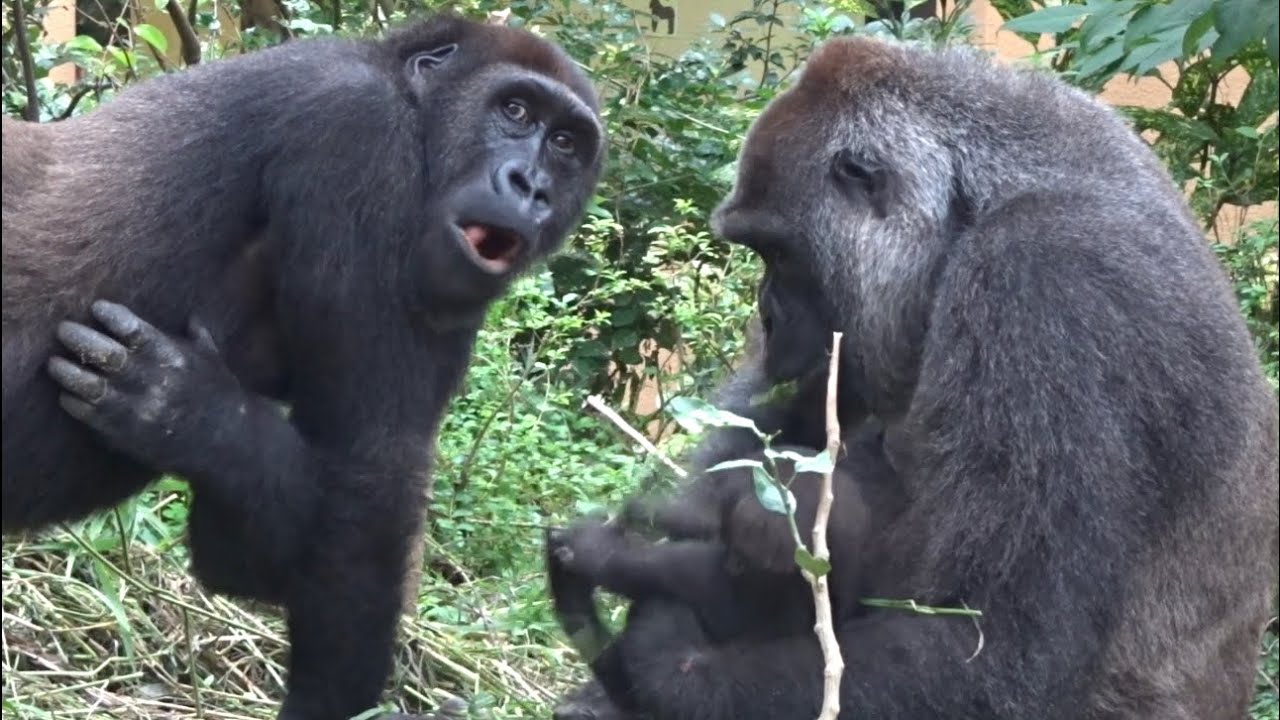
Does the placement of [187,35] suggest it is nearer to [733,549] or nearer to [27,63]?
A: [27,63]

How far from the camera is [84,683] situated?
13.5 feet

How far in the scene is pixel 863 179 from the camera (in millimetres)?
3641

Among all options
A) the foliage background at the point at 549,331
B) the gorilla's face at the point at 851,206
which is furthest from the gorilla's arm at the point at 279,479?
the gorilla's face at the point at 851,206

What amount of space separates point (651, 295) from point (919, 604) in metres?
3.25

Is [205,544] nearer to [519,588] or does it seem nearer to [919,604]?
[519,588]

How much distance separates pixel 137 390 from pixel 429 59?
1.05 meters

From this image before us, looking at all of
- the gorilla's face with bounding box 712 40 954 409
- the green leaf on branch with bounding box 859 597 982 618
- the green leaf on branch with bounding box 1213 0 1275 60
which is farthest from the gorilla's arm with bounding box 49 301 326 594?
the green leaf on branch with bounding box 1213 0 1275 60

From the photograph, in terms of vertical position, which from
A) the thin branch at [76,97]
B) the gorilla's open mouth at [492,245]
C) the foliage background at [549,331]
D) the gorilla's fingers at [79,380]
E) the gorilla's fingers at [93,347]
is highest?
the gorilla's open mouth at [492,245]

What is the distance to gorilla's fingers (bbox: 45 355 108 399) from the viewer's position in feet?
11.5

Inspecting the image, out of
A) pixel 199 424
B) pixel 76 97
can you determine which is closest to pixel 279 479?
pixel 199 424

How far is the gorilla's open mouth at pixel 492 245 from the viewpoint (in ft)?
12.3

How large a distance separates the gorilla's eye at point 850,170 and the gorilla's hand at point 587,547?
864mm

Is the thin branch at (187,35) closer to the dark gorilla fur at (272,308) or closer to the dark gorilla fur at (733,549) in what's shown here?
the dark gorilla fur at (272,308)

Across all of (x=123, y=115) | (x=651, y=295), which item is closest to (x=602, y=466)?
(x=651, y=295)
